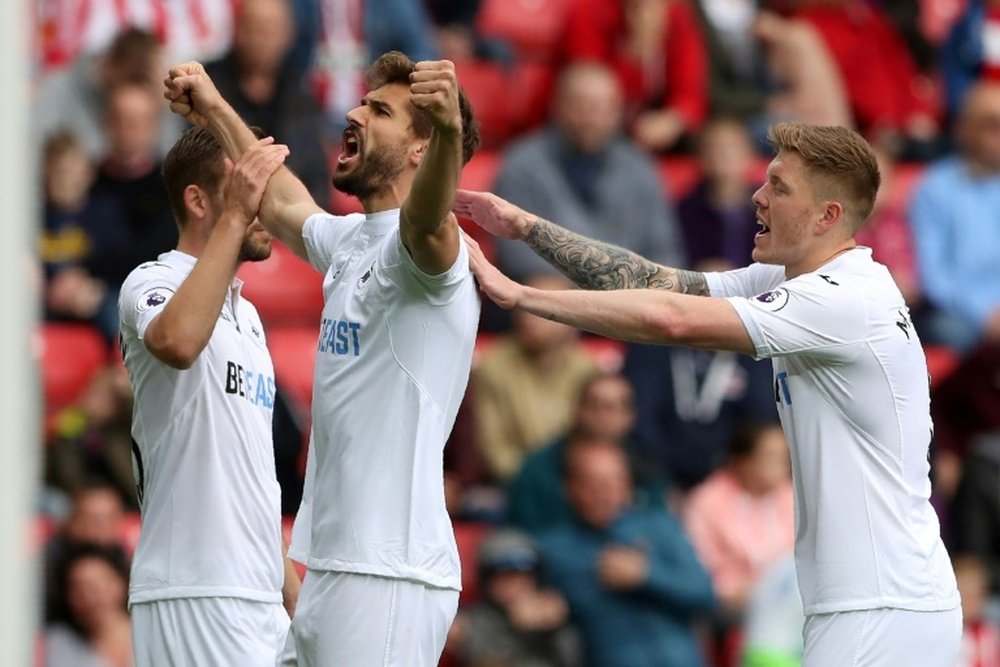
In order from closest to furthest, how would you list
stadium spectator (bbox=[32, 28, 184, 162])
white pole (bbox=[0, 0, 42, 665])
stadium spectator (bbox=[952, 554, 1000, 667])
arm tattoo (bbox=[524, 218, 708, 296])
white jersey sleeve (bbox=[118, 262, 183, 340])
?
white pole (bbox=[0, 0, 42, 665]) → white jersey sleeve (bbox=[118, 262, 183, 340]) → arm tattoo (bbox=[524, 218, 708, 296]) → stadium spectator (bbox=[952, 554, 1000, 667]) → stadium spectator (bbox=[32, 28, 184, 162])

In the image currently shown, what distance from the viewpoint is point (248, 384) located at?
6.32 meters

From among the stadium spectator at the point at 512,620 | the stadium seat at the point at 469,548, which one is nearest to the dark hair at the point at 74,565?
the stadium spectator at the point at 512,620

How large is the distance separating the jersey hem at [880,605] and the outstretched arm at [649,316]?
81 centimetres

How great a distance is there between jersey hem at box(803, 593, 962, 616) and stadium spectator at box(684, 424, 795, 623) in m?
4.43

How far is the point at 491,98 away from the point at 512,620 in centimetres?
422

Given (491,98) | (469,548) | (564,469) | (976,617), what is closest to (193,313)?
(564,469)

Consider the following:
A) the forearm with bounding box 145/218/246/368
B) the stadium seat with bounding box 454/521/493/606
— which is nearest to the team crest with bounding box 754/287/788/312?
the forearm with bounding box 145/218/246/368

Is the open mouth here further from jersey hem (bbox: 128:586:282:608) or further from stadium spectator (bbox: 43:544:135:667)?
stadium spectator (bbox: 43:544:135:667)

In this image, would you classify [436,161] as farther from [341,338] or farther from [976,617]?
[976,617]

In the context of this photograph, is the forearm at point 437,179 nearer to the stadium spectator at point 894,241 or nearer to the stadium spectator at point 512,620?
the stadium spectator at point 512,620

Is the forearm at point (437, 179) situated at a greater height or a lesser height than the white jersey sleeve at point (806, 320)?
greater

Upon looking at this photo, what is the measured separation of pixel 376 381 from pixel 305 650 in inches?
31.9

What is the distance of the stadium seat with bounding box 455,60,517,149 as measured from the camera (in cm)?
1261

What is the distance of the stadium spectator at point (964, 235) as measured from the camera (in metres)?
12.3
